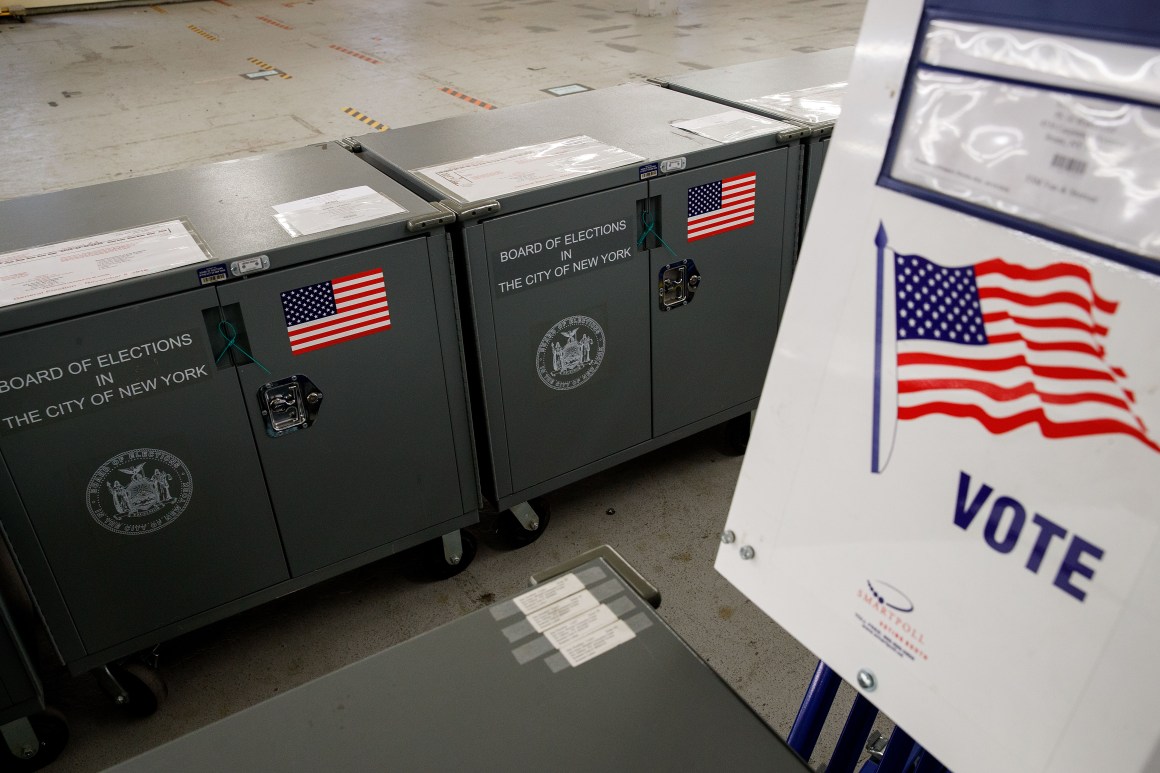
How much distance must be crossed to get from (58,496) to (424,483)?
1055mm

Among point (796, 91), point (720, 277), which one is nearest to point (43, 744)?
point (720, 277)

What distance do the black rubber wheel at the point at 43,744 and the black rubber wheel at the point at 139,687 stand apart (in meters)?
0.17

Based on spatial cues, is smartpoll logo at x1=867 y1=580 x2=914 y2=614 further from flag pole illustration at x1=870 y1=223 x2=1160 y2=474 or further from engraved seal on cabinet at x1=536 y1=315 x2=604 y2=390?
engraved seal on cabinet at x1=536 y1=315 x2=604 y2=390

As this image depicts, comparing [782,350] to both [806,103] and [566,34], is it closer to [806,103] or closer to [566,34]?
[806,103]

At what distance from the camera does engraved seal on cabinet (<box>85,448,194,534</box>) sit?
243cm

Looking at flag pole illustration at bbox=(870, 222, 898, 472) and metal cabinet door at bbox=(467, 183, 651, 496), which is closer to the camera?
flag pole illustration at bbox=(870, 222, 898, 472)

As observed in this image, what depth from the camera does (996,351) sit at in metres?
0.76

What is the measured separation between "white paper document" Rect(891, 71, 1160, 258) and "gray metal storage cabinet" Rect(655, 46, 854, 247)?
7.84ft

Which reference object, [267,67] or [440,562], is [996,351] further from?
[267,67]

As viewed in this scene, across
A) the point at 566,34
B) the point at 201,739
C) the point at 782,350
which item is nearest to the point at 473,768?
the point at 201,739

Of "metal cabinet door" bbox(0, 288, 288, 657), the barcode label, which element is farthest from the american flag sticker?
the barcode label

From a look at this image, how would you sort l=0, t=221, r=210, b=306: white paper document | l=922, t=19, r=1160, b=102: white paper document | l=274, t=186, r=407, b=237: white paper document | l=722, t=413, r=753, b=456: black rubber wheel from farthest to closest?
l=722, t=413, r=753, b=456: black rubber wheel, l=274, t=186, r=407, b=237: white paper document, l=0, t=221, r=210, b=306: white paper document, l=922, t=19, r=1160, b=102: white paper document

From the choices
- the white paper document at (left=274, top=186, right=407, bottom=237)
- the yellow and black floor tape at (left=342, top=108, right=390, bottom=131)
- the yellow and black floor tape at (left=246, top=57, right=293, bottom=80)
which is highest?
the white paper document at (left=274, top=186, right=407, bottom=237)

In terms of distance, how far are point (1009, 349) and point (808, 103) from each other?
3.00 meters
